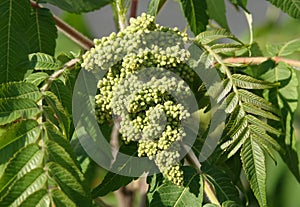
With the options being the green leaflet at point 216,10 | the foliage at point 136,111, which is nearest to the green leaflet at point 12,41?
the foliage at point 136,111

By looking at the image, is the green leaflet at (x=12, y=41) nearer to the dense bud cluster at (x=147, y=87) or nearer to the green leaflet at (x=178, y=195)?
the dense bud cluster at (x=147, y=87)

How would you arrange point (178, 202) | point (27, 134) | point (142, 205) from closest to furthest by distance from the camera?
point (27, 134)
point (178, 202)
point (142, 205)

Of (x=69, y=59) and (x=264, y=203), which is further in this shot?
(x=69, y=59)

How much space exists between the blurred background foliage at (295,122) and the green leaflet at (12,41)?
46 cm

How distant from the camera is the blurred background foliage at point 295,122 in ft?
6.93

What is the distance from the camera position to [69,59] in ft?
4.22

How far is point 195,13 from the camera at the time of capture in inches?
54.5

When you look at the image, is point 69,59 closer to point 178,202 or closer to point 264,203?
point 178,202

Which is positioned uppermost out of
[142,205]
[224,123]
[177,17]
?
[224,123]

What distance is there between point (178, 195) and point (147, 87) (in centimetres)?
20

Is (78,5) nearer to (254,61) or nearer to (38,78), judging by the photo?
(38,78)

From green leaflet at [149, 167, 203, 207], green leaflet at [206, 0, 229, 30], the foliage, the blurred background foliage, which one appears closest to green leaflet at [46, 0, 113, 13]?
the foliage

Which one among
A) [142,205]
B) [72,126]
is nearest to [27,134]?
[72,126]

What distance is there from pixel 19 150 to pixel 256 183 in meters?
0.39
